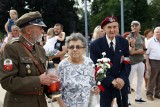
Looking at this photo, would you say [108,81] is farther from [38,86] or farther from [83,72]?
[38,86]

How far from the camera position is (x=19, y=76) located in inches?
125

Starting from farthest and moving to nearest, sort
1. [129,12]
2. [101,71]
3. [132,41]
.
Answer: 1. [129,12]
2. [132,41]
3. [101,71]

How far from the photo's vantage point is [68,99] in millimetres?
3891

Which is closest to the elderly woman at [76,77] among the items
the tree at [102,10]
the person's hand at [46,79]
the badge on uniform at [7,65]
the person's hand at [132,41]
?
the person's hand at [46,79]

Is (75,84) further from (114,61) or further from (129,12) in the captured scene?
(129,12)

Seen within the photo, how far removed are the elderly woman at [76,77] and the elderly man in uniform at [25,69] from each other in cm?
51

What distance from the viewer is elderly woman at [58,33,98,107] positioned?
3875 mm

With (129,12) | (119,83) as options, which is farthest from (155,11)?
(119,83)

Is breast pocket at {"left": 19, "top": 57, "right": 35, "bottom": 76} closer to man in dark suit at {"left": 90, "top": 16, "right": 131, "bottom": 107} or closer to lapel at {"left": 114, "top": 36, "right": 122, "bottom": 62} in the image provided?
man in dark suit at {"left": 90, "top": 16, "right": 131, "bottom": 107}

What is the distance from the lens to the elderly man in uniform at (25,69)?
3.09 metres

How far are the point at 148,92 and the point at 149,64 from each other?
0.73 metres

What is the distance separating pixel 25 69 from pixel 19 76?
9cm

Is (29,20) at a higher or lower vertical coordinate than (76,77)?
higher

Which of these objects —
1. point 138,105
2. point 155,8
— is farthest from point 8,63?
point 155,8
